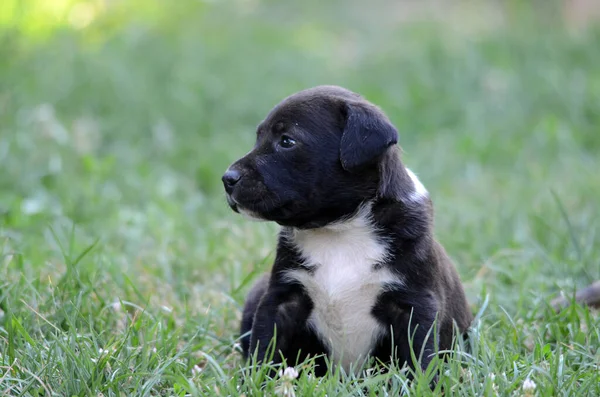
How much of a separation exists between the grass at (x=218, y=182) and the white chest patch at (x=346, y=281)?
20cm

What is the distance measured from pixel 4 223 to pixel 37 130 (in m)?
1.62

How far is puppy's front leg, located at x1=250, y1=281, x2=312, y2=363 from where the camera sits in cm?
330

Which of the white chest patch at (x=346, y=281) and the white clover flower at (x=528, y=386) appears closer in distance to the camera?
the white clover flower at (x=528, y=386)

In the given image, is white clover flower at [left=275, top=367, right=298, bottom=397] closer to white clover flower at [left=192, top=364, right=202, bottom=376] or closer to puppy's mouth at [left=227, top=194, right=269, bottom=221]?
white clover flower at [left=192, top=364, right=202, bottom=376]

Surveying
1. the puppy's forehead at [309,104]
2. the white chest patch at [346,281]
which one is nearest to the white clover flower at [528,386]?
the white chest patch at [346,281]

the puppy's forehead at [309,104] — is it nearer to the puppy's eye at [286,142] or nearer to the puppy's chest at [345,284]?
the puppy's eye at [286,142]

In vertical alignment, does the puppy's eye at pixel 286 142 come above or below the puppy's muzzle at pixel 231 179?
above

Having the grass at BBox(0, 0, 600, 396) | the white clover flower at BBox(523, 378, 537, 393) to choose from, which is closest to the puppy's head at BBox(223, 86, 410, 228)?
the grass at BBox(0, 0, 600, 396)

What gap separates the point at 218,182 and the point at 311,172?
11.5 feet

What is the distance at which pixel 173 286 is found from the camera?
14.4 ft

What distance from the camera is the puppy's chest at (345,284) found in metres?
3.27

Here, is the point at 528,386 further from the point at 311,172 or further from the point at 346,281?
the point at 311,172

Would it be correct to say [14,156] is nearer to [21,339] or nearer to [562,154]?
[21,339]

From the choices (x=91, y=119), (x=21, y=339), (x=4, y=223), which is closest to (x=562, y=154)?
(x=91, y=119)
